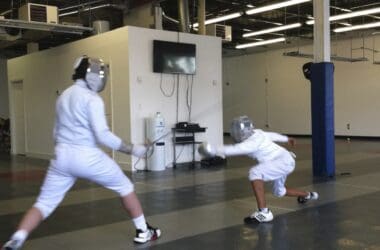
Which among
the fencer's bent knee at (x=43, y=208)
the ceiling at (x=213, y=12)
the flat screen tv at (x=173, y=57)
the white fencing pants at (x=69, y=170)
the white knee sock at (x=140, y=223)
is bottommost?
the white knee sock at (x=140, y=223)

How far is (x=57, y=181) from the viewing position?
3.53 metres

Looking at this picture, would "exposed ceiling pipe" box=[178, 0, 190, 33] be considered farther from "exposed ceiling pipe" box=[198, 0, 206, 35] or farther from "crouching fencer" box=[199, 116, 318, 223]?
"crouching fencer" box=[199, 116, 318, 223]

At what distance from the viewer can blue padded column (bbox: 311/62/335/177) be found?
7527 mm

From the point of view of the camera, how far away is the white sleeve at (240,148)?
409cm

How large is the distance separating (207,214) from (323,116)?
3383 millimetres

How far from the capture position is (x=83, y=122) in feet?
11.4

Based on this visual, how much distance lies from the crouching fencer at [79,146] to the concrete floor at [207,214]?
24.8 inches

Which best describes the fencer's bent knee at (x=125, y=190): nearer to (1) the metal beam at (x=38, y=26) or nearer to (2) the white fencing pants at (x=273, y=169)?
(2) the white fencing pants at (x=273, y=169)

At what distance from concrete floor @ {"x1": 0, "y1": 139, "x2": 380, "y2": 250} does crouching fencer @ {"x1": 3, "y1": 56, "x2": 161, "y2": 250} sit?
24.8 inches

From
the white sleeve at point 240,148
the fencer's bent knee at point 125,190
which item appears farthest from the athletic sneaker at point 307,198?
the fencer's bent knee at point 125,190

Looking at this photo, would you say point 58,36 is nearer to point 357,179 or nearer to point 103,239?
point 357,179

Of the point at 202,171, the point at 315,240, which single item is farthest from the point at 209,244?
the point at 202,171

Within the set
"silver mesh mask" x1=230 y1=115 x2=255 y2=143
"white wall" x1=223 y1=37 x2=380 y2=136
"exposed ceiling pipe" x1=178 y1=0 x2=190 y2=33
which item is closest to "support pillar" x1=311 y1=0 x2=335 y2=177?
"silver mesh mask" x1=230 y1=115 x2=255 y2=143

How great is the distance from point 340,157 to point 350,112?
6715 millimetres
